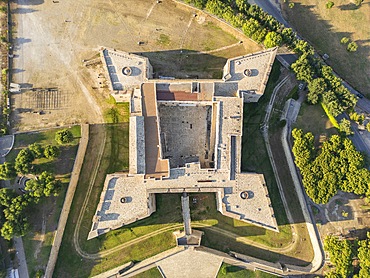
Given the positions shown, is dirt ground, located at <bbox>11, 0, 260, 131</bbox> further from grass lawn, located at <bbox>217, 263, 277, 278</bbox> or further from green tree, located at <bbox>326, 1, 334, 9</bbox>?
grass lawn, located at <bbox>217, 263, 277, 278</bbox>

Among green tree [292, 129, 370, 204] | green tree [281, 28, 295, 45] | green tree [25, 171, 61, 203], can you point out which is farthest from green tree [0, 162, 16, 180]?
green tree [281, 28, 295, 45]

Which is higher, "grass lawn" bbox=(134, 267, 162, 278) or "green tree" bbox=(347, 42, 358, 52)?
"green tree" bbox=(347, 42, 358, 52)

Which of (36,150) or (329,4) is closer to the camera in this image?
(36,150)

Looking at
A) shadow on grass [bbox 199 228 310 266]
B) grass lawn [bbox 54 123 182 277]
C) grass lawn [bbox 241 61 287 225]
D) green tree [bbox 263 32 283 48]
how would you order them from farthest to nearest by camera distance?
grass lawn [bbox 241 61 287 225] → shadow on grass [bbox 199 228 310 266] → green tree [bbox 263 32 283 48] → grass lawn [bbox 54 123 182 277]

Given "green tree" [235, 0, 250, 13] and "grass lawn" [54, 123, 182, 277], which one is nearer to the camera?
"grass lawn" [54, 123, 182, 277]

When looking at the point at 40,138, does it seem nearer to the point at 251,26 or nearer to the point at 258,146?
the point at 258,146

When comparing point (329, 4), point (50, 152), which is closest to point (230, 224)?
point (50, 152)

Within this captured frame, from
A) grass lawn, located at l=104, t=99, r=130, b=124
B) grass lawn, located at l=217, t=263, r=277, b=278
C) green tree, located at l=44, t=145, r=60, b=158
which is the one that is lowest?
grass lawn, located at l=217, t=263, r=277, b=278

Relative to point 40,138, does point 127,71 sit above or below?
above

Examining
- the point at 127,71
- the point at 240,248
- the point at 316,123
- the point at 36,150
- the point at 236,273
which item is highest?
the point at 127,71
